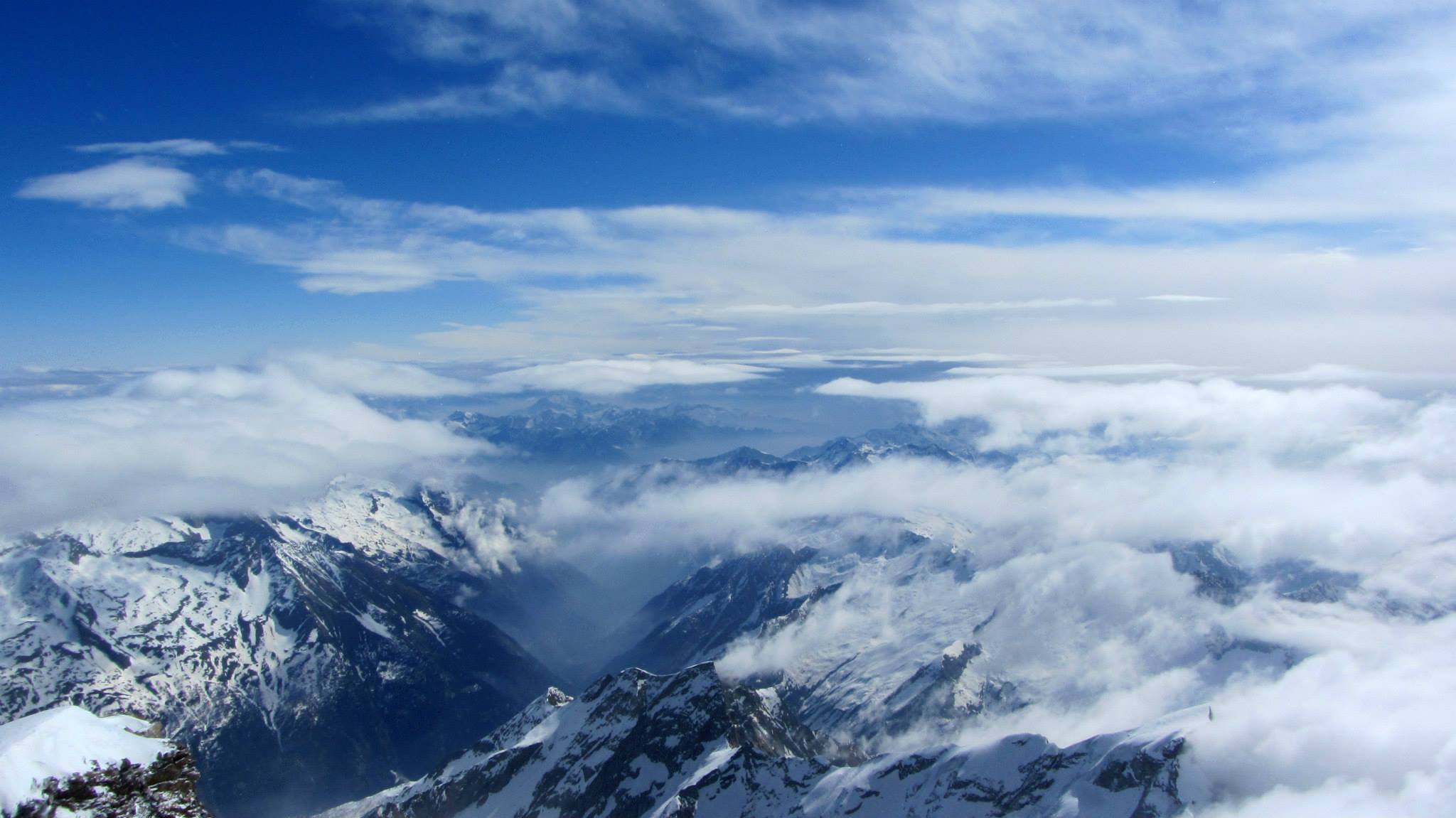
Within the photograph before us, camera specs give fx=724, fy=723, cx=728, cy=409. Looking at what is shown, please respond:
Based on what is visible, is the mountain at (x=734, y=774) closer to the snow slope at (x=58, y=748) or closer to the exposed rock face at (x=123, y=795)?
the exposed rock face at (x=123, y=795)

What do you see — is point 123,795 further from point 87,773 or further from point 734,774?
point 734,774

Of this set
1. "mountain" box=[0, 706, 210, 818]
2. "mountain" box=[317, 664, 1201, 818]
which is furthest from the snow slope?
"mountain" box=[317, 664, 1201, 818]

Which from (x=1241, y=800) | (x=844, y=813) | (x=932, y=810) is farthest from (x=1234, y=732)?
(x=844, y=813)

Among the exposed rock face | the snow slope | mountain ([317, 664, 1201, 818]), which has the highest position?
the snow slope

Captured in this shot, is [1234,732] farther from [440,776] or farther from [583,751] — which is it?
[440,776]

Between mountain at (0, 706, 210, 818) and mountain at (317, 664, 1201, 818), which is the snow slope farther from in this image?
mountain at (317, 664, 1201, 818)

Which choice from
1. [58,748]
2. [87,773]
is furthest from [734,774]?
[58,748]

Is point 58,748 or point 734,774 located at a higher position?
point 58,748
